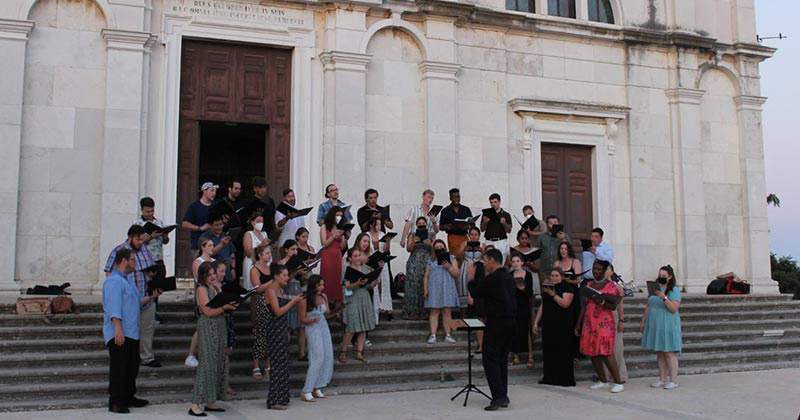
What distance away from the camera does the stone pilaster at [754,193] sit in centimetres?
1922

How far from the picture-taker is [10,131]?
13406mm

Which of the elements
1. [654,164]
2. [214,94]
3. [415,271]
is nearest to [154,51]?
[214,94]

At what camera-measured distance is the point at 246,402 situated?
10.2 meters

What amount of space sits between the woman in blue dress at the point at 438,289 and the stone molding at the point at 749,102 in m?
11.1

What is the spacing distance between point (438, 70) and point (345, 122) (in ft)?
8.01

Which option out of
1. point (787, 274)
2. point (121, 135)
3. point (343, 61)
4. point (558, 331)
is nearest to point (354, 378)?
point (558, 331)

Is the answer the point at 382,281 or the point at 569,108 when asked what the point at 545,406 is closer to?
the point at 382,281

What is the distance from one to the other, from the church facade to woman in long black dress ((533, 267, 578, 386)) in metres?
4.84

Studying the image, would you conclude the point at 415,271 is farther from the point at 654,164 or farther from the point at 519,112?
the point at 654,164

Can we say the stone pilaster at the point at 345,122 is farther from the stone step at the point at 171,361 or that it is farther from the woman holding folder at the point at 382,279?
the stone step at the point at 171,361

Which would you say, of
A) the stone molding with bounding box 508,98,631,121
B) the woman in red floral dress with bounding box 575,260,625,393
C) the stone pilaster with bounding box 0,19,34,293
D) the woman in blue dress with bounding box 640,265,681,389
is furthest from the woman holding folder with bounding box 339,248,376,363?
the stone molding with bounding box 508,98,631,121

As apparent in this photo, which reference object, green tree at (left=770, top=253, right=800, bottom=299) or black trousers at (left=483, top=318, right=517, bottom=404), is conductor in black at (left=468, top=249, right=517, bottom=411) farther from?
green tree at (left=770, top=253, right=800, bottom=299)

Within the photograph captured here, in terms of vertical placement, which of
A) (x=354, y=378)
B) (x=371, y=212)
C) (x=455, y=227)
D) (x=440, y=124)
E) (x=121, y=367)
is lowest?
(x=354, y=378)

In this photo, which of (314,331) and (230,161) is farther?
(230,161)
